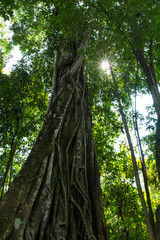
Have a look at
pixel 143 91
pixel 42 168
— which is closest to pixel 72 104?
pixel 42 168

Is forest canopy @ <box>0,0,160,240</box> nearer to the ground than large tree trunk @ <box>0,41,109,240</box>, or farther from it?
farther from it

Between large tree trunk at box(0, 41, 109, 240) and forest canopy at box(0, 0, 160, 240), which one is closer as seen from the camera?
large tree trunk at box(0, 41, 109, 240)

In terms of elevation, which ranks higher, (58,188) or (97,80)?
(97,80)

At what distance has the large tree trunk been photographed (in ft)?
6.93

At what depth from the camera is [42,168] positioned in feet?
8.69

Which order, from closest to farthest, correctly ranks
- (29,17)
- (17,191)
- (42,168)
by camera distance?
(17,191)
(42,168)
(29,17)

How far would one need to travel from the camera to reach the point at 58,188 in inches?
102

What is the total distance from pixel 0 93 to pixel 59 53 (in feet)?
6.45

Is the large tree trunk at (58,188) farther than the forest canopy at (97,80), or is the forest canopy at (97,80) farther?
the forest canopy at (97,80)

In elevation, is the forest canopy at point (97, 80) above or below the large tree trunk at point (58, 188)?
above

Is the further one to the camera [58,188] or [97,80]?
[97,80]

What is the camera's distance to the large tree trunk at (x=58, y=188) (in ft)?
6.93

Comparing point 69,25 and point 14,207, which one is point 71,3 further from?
point 14,207

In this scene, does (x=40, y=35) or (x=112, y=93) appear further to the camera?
(x=40, y=35)
